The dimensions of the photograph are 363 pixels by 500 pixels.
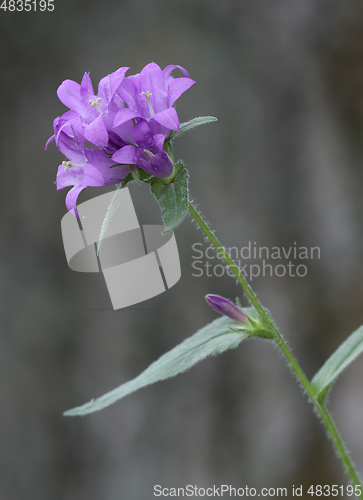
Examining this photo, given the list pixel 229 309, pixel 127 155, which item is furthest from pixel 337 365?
pixel 127 155

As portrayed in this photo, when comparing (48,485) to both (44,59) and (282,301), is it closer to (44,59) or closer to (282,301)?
(282,301)

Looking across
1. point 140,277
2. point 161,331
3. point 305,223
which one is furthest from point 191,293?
point 140,277

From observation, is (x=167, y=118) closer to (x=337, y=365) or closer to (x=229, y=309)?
(x=229, y=309)

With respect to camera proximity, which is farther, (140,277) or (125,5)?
(125,5)

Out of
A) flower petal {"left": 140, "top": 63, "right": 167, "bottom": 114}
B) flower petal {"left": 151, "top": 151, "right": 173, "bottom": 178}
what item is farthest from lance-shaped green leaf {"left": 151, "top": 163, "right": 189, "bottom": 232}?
flower petal {"left": 140, "top": 63, "right": 167, "bottom": 114}

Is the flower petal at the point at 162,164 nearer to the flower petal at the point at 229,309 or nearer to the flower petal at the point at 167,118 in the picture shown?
the flower petal at the point at 167,118

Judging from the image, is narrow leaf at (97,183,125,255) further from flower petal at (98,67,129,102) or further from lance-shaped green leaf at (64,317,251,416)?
lance-shaped green leaf at (64,317,251,416)
